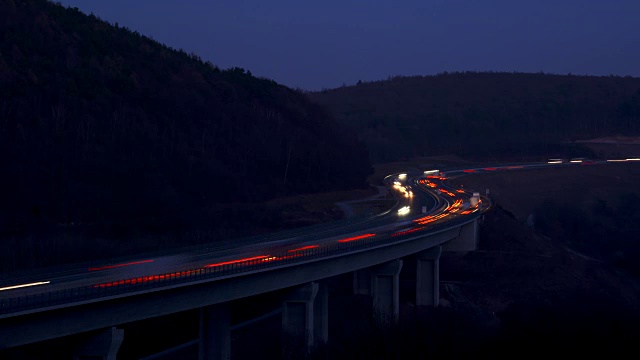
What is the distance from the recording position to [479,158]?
6038 inches

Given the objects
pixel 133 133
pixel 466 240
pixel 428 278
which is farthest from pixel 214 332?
pixel 133 133

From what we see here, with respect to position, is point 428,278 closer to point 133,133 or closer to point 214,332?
point 214,332

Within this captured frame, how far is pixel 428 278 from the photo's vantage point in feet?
199

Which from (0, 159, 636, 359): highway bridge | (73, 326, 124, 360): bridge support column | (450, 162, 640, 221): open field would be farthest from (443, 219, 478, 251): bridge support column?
(73, 326, 124, 360): bridge support column

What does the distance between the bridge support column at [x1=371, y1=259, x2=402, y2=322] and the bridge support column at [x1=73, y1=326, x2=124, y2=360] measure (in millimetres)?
23139

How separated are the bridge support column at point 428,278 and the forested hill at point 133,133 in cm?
1791

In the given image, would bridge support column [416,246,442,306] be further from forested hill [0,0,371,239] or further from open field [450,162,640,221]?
open field [450,162,640,221]

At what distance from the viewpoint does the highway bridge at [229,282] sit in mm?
30141

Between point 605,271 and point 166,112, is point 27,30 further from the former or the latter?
point 605,271

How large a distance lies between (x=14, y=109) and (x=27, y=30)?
58.0 feet

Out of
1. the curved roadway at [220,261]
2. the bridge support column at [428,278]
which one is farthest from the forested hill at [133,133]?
the bridge support column at [428,278]

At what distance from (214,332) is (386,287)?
16653 mm

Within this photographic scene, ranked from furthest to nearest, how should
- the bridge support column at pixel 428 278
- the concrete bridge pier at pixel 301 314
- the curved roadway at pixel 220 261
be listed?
the bridge support column at pixel 428 278 < the concrete bridge pier at pixel 301 314 < the curved roadway at pixel 220 261

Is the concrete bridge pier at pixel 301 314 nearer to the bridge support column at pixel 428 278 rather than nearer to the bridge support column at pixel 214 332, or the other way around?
the bridge support column at pixel 214 332
